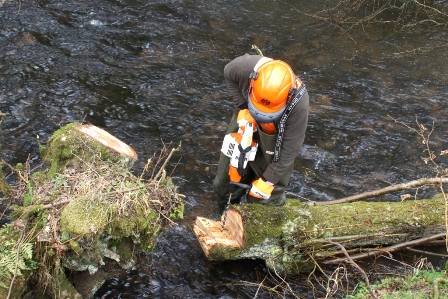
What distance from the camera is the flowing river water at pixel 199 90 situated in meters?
5.21

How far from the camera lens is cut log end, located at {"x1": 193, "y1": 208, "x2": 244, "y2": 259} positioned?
4215 mm

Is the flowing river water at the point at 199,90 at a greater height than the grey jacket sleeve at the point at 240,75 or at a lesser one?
lesser

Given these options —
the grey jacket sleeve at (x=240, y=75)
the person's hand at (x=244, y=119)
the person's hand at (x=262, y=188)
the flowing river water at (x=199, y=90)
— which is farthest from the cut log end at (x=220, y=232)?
the grey jacket sleeve at (x=240, y=75)

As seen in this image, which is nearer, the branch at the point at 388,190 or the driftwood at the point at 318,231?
the driftwood at the point at 318,231

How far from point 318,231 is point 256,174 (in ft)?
2.71

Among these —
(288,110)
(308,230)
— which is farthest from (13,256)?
(308,230)

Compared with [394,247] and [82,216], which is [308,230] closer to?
[394,247]

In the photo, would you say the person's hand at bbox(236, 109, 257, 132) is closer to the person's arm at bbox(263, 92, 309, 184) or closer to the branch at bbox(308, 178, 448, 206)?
Result: the person's arm at bbox(263, 92, 309, 184)

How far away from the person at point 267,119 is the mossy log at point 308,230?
276 mm

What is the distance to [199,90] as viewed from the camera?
23.8ft

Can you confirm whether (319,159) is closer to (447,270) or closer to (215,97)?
(215,97)

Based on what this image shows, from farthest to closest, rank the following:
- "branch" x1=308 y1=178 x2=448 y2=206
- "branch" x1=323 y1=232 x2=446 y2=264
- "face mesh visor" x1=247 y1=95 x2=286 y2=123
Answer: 1. "branch" x1=308 y1=178 x2=448 y2=206
2. "branch" x1=323 y1=232 x2=446 y2=264
3. "face mesh visor" x1=247 y1=95 x2=286 y2=123

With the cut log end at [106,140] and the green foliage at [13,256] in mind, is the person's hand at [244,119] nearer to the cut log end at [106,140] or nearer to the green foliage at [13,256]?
the cut log end at [106,140]

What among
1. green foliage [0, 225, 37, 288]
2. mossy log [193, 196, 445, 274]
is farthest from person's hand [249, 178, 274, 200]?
green foliage [0, 225, 37, 288]
